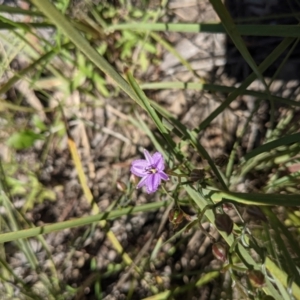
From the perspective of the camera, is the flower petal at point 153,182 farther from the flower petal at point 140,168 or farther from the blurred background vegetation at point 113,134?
the blurred background vegetation at point 113,134

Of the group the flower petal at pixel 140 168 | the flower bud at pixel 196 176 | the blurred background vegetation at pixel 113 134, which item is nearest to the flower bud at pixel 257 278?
the flower bud at pixel 196 176

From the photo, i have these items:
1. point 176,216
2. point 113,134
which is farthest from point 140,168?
point 113,134

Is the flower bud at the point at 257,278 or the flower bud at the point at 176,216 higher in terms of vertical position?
the flower bud at the point at 176,216

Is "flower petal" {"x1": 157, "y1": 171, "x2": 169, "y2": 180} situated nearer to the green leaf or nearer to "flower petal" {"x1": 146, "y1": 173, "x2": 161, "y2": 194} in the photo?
"flower petal" {"x1": 146, "y1": 173, "x2": 161, "y2": 194}

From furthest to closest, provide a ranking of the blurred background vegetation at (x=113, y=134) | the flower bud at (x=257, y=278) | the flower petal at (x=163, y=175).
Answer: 1. the blurred background vegetation at (x=113, y=134)
2. the flower petal at (x=163, y=175)
3. the flower bud at (x=257, y=278)

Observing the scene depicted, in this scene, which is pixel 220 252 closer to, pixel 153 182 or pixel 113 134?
pixel 153 182

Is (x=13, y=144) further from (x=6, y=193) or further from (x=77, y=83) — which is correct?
(x=77, y=83)
